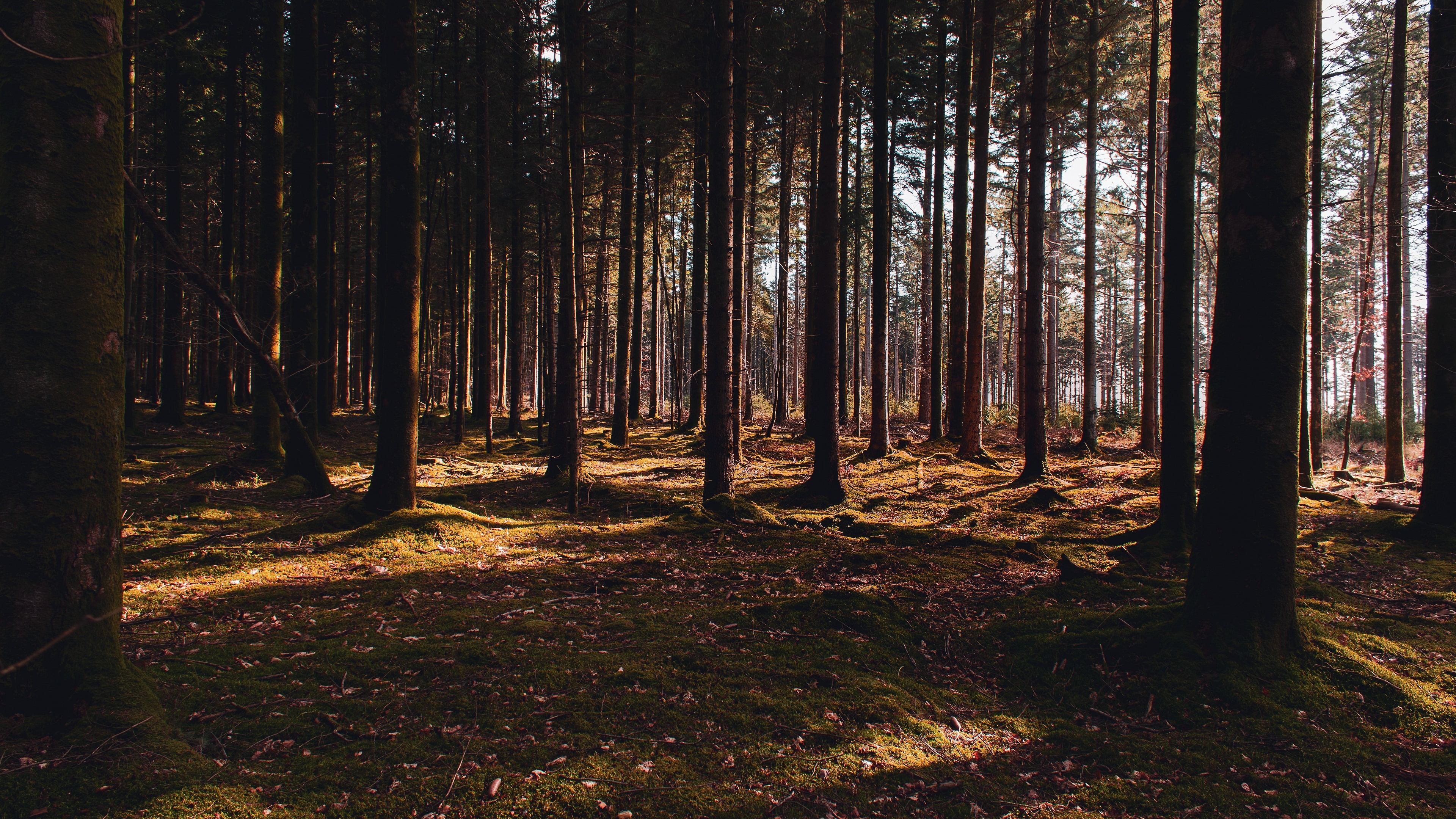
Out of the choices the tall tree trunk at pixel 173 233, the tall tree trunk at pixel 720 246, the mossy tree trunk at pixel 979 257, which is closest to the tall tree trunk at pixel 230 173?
the tall tree trunk at pixel 173 233

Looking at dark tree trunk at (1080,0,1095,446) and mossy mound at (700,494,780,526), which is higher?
dark tree trunk at (1080,0,1095,446)

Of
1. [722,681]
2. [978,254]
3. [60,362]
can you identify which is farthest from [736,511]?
[978,254]

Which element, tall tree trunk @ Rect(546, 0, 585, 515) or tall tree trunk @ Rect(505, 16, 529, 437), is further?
tall tree trunk @ Rect(505, 16, 529, 437)

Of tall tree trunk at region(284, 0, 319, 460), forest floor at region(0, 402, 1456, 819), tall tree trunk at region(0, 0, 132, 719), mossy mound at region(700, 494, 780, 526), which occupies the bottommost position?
forest floor at region(0, 402, 1456, 819)

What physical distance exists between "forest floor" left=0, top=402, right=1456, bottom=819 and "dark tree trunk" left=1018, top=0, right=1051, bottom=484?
4.35 metres

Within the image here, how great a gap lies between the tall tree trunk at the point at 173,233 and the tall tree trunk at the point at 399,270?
719cm

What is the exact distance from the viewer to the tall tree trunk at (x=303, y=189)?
10.6 metres

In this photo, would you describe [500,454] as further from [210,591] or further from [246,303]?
[246,303]

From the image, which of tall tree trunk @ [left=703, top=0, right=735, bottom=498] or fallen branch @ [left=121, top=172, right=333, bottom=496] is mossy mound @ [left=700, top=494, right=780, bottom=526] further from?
fallen branch @ [left=121, top=172, right=333, bottom=496]

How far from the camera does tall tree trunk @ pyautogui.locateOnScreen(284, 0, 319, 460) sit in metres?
10.6

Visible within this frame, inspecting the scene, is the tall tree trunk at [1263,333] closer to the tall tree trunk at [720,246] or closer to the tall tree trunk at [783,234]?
the tall tree trunk at [720,246]

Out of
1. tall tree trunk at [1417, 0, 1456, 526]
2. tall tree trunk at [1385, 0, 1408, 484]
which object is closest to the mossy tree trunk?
tall tree trunk at [1385, 0, 1408, 484]

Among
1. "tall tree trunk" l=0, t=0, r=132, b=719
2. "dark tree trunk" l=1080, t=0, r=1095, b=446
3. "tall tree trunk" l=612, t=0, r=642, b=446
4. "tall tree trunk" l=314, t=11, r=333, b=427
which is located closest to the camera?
"tall tree trunk" l=0, t=0, r=132, b=719

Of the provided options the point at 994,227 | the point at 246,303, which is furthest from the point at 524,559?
the point at 994,227
